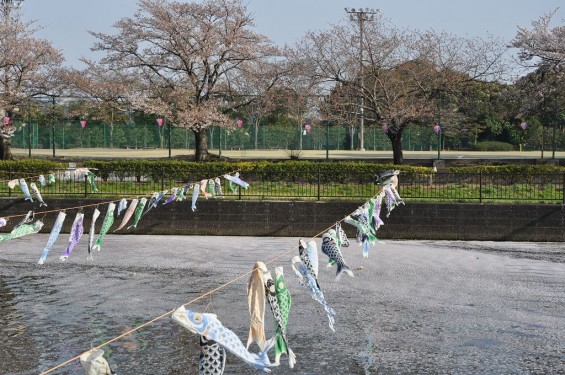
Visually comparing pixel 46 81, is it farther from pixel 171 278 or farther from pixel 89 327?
pixel 89 327

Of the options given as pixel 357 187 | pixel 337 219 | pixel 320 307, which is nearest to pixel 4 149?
pixel 357 187

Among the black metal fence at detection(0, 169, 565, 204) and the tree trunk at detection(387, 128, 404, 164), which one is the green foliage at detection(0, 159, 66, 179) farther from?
the tree trunk at detection(387, 128, 404, 164)

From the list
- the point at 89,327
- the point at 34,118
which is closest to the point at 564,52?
the point at 34,118

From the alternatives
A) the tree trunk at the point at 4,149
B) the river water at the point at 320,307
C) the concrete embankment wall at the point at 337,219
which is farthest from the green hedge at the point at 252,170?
the tree trunk at the point at 4,149

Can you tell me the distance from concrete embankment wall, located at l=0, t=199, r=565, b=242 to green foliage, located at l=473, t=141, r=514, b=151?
1624 inches

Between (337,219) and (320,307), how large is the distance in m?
8.86

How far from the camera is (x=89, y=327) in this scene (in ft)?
38.9

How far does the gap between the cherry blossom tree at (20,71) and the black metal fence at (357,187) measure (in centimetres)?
1645

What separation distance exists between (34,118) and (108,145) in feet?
28.9

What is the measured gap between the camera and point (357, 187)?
24938 millimetres

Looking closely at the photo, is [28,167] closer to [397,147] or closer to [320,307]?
[397,147]

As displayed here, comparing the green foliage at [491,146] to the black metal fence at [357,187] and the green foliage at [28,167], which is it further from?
the green foliage at [28,167]

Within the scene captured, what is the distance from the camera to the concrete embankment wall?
70.5 feet

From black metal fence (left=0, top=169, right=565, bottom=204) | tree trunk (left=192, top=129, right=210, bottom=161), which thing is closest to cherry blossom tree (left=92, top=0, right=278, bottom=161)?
tree trunk (left=192, top=129, right=210, bottom=161)
